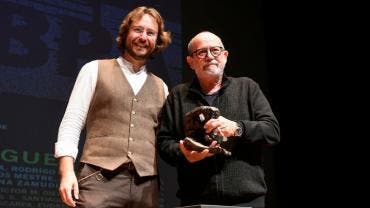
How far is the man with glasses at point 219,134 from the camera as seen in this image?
1.56 metres

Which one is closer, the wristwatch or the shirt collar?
the wristwatch

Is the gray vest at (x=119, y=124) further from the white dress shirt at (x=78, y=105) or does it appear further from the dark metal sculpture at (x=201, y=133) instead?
the dark metal sculpture at (x=201, y=133)

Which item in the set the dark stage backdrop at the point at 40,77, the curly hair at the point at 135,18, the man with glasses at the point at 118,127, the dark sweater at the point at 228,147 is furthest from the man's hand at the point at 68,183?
the dark stage backdrop at the point at 40,77

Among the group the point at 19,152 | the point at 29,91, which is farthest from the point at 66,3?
the point at 19,152

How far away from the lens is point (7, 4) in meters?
2.60

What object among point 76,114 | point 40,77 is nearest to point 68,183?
point 76,114

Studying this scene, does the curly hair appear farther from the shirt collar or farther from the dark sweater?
the dark sweater

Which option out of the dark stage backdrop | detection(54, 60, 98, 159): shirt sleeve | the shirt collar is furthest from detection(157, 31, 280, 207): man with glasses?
the dark stage backdrop

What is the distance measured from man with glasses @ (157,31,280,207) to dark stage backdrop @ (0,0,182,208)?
1.01 meters

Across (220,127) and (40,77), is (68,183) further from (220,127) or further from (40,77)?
(40,77)

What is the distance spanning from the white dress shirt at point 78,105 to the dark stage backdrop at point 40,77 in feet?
2.80

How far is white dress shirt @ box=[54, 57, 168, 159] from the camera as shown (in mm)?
1642

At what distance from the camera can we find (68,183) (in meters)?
1.57

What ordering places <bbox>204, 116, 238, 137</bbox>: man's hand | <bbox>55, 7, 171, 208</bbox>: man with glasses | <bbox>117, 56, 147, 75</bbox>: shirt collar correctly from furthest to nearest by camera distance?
1. <bbox>117, 56, 147, 75</bbox>: shirt collar
2. <bbox>55, 7, 171, 208</bbox>: man with glasses
3. <bbox>204, 116, 238, 137</bbox>: man's hand
